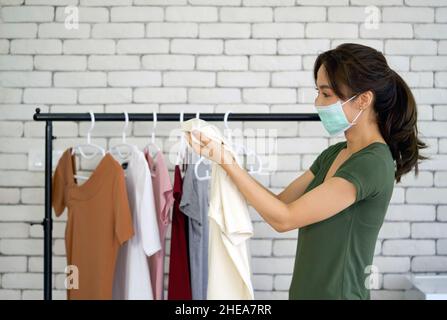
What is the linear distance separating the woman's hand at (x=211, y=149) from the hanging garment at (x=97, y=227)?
0.52m

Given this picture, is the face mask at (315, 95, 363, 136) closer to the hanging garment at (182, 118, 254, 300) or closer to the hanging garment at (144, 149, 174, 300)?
the hanging garment at (182, 118, 254, 300)

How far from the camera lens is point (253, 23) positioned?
2.50 metres

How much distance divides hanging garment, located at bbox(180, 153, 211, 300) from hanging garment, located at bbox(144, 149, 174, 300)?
81 mm

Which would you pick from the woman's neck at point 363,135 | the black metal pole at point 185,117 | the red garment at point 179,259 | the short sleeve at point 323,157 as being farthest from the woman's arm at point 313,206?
the red garment at point 179,259

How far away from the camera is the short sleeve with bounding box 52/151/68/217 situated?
2125 millimetres

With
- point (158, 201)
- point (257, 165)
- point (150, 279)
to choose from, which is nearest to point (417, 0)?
point (257, 165)

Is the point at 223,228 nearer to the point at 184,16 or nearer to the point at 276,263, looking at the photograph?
the point at 276,263

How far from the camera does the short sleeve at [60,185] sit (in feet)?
6.97

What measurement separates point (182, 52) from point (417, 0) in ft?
3.75

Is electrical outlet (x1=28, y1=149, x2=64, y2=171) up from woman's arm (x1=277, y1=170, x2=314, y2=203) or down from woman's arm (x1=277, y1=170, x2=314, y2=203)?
up

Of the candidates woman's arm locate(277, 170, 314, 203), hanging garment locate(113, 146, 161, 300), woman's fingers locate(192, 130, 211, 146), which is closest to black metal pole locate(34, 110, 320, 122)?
hanging garment locate(113, 146, 161, 300)

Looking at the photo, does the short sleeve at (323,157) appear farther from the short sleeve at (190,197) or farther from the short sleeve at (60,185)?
the short sleeve at (60,185)

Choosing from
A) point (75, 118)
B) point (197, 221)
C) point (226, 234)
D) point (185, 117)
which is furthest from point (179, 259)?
point (75, 118)

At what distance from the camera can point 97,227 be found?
80.4 inches
